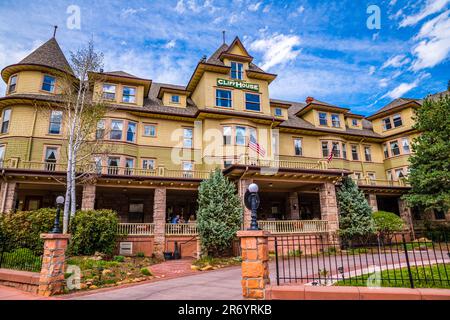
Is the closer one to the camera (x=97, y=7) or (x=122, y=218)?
(x=97, y=7)

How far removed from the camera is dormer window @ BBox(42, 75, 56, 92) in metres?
22.1

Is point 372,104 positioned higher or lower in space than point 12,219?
higher

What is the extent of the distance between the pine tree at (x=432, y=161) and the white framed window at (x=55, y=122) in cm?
3018

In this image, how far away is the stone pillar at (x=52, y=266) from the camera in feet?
26.3

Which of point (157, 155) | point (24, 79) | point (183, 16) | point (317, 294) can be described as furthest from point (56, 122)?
point (317, 294)

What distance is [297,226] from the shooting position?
19797 millimetres

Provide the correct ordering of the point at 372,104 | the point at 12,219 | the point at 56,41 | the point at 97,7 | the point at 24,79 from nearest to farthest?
the point at 97,7 → the point at 12,219 → the point at 24,79 → the point at 56,41 → the point at 372,104

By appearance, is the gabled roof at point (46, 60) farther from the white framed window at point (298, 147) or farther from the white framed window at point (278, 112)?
the white framed window at point (298, 147)

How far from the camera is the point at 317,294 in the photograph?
6246mm

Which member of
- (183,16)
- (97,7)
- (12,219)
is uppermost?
(183,16)

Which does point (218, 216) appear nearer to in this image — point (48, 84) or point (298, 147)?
point (298, 147)
